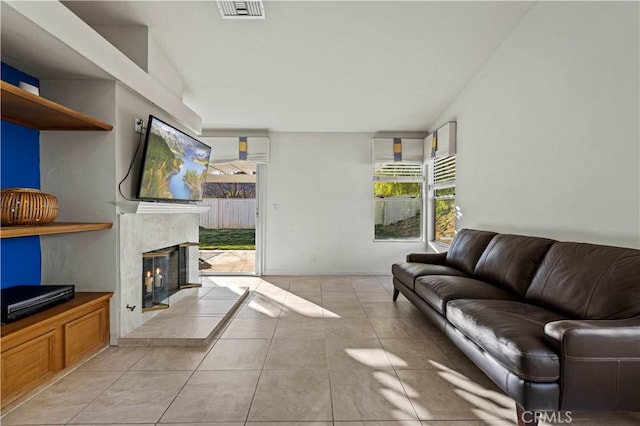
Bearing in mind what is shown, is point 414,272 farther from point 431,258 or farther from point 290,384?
point 290,384

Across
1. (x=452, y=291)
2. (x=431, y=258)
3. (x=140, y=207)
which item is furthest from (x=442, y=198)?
(x=140, y=207)

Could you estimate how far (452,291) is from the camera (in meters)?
2.60

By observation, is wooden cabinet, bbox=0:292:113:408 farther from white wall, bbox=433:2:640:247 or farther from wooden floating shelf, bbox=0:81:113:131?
white wall, bbox=433:2:640:247

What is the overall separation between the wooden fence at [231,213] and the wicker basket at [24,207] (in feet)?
13.2

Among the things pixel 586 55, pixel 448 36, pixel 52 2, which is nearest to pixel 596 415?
pixel 586 55

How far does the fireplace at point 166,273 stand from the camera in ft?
10.4

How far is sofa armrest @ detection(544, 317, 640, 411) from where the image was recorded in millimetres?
1512

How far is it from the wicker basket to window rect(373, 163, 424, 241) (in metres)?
4.65

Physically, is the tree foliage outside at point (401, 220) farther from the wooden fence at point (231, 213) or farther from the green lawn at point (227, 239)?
the green lawn at point (227, 239)

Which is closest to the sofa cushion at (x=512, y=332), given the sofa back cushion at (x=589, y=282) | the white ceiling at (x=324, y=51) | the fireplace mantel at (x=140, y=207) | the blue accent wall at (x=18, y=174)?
the sofa back cushion at (x=589, y=282)

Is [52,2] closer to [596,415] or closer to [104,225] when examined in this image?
[104,225]

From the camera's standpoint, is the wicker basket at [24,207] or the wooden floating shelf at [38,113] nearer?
the wooden floating shelf at [38,113]

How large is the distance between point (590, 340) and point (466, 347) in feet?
2.53

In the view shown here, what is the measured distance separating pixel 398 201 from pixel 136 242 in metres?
4.33
